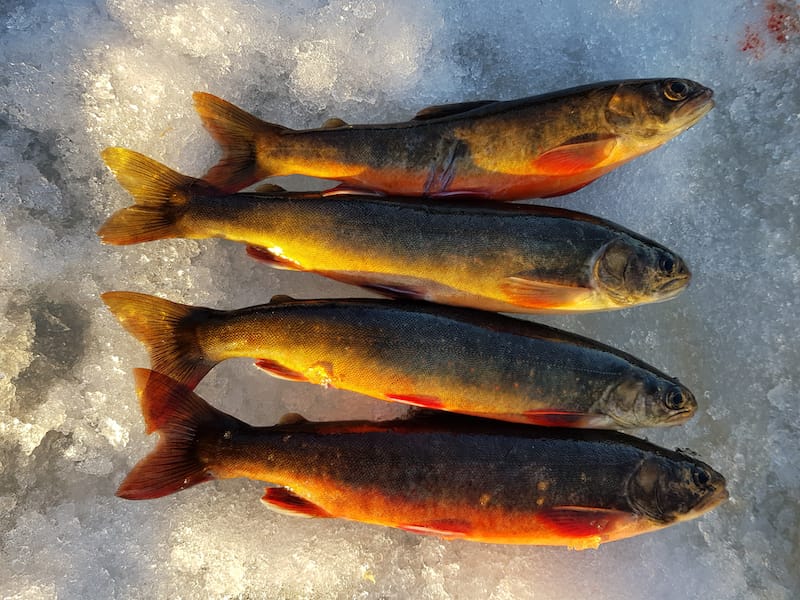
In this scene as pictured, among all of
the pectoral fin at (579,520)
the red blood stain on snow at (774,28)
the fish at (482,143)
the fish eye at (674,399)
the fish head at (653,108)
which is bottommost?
the pectoral fin at (579,520)

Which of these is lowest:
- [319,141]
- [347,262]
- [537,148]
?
[347,262]

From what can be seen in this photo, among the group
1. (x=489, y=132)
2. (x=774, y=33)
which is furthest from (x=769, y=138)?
(x=489, y=132)

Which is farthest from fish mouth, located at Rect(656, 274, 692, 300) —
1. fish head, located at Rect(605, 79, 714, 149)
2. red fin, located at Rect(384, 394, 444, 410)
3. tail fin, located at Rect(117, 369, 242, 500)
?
tail fin, located at Rect(117, 369, 242, 500)

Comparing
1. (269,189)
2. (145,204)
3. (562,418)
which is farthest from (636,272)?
(145,204)

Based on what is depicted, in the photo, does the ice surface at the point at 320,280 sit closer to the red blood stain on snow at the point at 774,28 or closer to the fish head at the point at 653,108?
the red blood stain on snow at the point at 774,28

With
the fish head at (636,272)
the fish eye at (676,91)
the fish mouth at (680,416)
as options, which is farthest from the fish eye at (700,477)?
the fish eye at (676,91)

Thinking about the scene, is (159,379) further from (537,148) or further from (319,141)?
(537,148)
